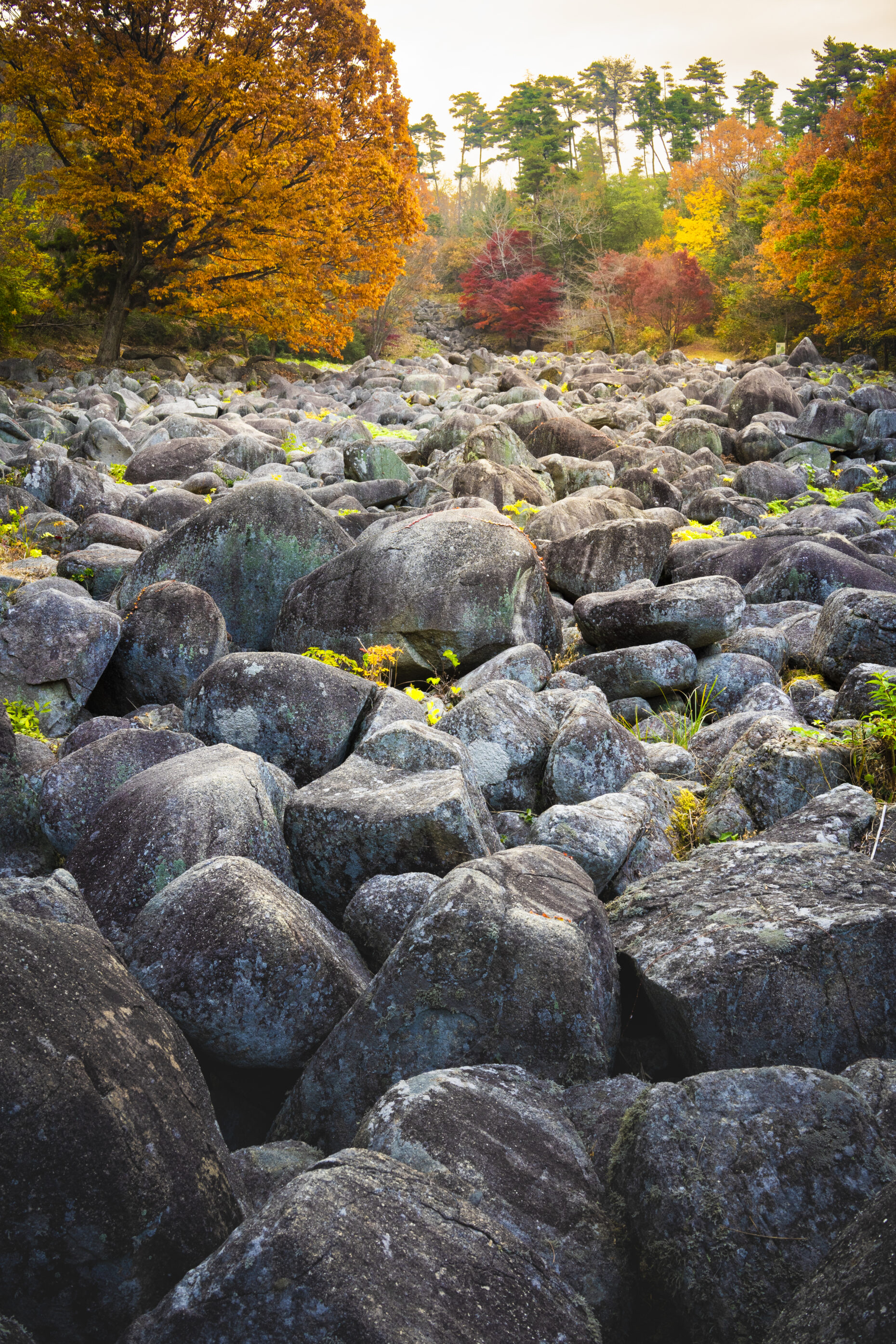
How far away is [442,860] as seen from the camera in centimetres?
383

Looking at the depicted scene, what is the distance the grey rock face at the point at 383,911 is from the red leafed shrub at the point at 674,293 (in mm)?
38498

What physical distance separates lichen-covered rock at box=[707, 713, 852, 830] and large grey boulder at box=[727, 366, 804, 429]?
16.6m

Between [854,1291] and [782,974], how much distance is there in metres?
1.35

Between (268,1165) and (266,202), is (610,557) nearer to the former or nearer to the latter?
(268,1165)

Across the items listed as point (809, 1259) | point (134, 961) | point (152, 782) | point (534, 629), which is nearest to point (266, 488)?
point (534, 629)

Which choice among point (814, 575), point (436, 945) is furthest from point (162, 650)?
point (814, 575)

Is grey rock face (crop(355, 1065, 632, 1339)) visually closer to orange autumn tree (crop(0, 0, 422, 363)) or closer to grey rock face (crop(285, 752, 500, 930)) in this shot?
grey rock face (crop(285, 752, 500, 930))

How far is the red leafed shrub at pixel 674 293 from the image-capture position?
123 ft

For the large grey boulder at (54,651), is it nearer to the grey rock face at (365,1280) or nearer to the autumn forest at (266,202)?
the grey rock face at (365,1280)

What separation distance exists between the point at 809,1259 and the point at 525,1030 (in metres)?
1.04

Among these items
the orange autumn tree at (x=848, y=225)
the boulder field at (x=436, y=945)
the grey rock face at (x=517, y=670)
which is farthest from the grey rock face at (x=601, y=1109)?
the orange autumn tree at (x=848, y=225)

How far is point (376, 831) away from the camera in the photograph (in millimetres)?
3840

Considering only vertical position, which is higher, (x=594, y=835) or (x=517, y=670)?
(x=517, y=670)

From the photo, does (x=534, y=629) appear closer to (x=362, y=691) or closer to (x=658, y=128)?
(x=362, y=691)
